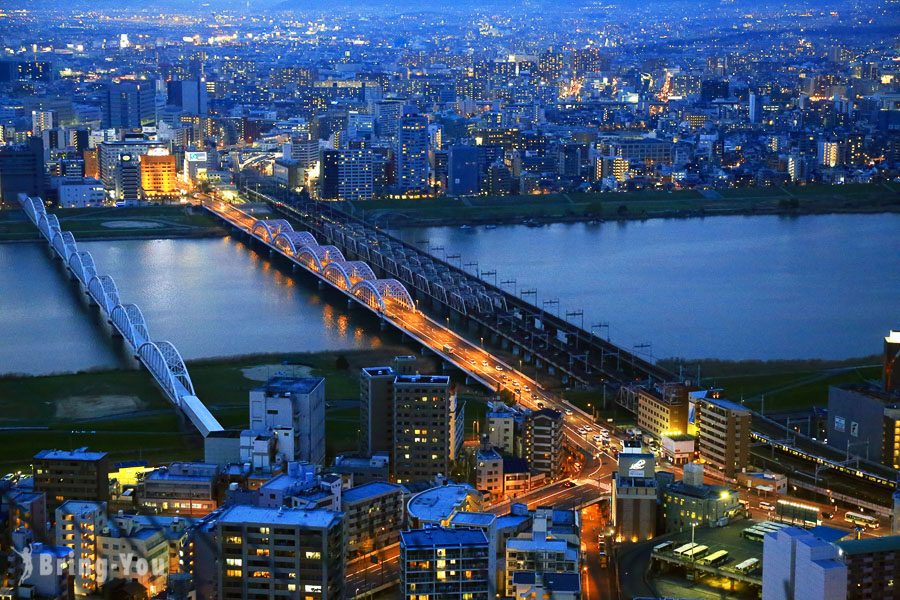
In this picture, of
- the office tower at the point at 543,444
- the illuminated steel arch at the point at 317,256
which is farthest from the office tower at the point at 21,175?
the office tower at the point at 543,444

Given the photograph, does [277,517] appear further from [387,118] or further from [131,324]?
[387,118]

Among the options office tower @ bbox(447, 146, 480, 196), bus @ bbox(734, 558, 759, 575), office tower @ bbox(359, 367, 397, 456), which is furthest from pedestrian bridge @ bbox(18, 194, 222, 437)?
office tower @ bbox(447, 146, 480, 196)

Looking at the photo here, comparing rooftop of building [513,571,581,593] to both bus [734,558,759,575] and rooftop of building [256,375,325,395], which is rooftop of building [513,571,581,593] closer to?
bus [734,558,759,575]

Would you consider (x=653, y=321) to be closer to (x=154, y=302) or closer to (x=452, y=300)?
(x=452, y=300)

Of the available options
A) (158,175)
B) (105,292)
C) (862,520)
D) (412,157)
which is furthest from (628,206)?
(862,520)

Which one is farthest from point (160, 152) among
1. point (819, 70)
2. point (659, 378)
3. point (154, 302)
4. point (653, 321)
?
point (819, 70)

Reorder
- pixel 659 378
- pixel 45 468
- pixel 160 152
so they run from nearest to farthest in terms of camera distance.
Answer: pixel 45 468
pixel 659 378
pixel 160 152

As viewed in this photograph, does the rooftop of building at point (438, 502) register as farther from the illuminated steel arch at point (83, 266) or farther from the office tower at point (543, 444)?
the illuminated steel arch at point (83, 266)
